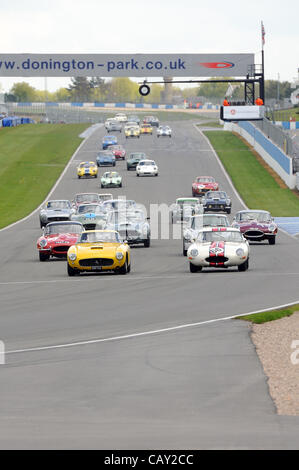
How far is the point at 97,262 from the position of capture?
88.1 ft

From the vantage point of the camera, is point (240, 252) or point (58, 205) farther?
point (58, 205)

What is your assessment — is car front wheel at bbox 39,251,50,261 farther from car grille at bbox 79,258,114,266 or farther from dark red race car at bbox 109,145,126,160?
dark red race car at bbox 109,145,126,160

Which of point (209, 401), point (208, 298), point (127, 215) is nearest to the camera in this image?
point (209, 401)

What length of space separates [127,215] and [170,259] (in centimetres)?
496

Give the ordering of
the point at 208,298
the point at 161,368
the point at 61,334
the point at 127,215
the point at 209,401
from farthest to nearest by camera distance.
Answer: the point at 127,215
the point at 208,298
the point at 61,334
the point at 161,368
the point at 209,401

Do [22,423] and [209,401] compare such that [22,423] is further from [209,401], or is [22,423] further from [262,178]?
[262,178]

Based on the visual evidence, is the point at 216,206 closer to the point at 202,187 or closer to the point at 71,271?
the point at 202,187

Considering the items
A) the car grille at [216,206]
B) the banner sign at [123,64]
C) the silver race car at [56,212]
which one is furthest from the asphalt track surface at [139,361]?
the banner sign at [123,64]

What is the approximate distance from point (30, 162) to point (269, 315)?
71.6 metres

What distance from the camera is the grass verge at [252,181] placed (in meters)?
60.9

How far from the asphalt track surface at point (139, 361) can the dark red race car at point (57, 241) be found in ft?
3.03

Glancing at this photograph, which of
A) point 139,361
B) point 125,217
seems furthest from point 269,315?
point 125,217
